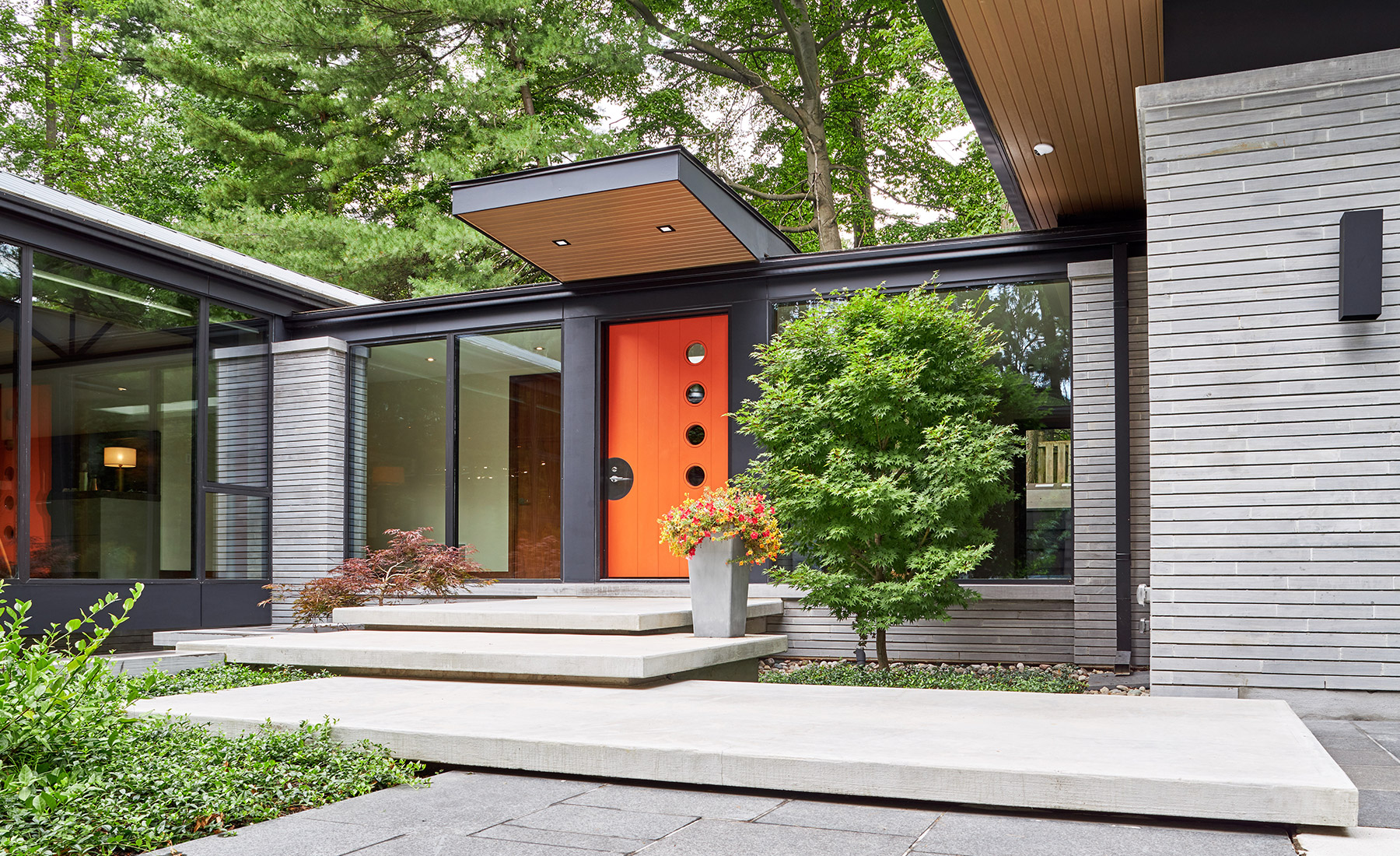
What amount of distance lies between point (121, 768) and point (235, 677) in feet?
8.81

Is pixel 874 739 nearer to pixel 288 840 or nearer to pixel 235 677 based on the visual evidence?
pixel 288 840

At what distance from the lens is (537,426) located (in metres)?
9.11

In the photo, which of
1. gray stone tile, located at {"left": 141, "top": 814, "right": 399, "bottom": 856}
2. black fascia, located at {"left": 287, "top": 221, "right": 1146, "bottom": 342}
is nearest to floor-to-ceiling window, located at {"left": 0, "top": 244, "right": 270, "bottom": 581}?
black fascia, located at {"left": 287, "top": 221, "right": 1146, "bottom": 342}

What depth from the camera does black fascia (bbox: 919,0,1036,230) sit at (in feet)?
15.9

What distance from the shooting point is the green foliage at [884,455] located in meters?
5.91

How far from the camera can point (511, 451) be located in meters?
9.21

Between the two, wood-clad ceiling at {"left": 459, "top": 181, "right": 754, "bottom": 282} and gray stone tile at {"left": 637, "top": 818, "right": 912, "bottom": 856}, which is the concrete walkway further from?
wood-clad ceiling at {"left": 459, "top": 181, "right": 754, "bottom": 282}

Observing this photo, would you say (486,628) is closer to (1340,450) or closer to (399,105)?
(1340,450)

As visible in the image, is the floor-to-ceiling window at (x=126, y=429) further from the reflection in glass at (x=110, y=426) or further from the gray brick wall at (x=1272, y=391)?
the gray brick wall at (x=1272, y=391)

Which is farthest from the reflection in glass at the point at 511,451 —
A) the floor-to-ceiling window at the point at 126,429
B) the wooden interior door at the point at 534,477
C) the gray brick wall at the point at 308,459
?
the floor-to-ceiling window at the point at 126,429

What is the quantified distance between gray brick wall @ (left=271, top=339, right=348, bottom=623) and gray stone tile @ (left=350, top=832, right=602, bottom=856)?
7346mm

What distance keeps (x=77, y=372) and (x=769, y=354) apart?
19.4ft

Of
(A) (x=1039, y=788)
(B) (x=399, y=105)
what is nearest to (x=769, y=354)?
(A) (x=1039, y=788)

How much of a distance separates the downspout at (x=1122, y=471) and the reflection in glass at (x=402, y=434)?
234 inches
